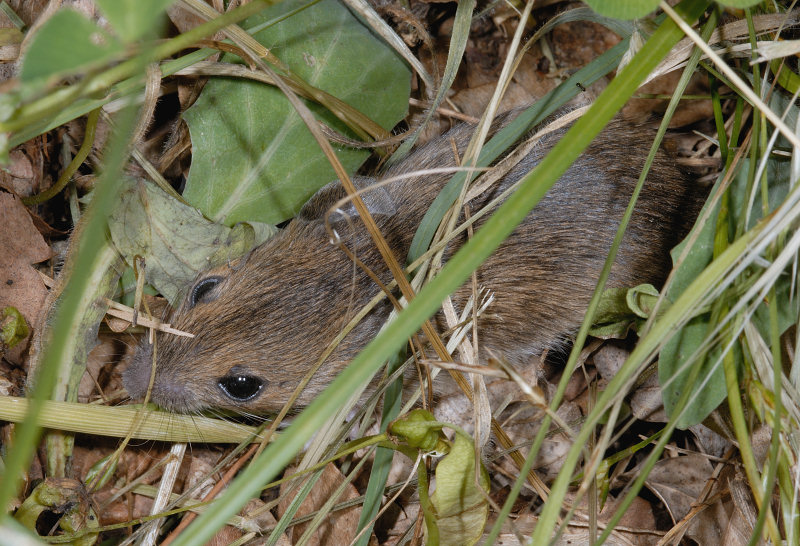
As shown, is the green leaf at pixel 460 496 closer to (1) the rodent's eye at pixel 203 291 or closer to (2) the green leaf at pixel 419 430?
(2) the green leaf at pixel 419 430

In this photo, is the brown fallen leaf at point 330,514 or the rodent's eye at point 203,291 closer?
the brown fallen leaf at point 330,514

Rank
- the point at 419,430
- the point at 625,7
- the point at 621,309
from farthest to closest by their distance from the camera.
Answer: the point at 621,309
the point at 419,430
the point at 625,7

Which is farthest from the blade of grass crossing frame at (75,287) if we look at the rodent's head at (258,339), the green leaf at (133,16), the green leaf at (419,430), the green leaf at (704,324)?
the green leaf at (704,324)

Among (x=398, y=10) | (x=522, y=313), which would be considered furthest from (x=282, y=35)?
(x=522, y=313)

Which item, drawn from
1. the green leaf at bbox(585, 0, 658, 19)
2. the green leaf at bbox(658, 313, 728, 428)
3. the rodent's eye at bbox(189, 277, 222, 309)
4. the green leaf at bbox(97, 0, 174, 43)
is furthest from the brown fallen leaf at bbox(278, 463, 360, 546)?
the green leaf at bbox(97, 0, 174, 43)

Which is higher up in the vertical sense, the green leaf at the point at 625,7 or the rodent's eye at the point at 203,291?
the green leaf at the point at 625,7

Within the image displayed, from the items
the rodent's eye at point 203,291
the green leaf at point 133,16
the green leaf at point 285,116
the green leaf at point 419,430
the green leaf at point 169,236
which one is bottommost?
the rodent's eye at point 203,291

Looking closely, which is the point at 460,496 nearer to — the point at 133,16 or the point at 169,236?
the point at 169,236

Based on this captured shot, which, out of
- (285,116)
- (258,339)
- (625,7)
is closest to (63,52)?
(625,7)
